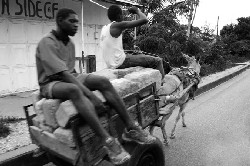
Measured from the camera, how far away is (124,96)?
9.91 feet

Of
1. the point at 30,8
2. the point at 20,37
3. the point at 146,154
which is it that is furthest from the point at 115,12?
the point at 30,8

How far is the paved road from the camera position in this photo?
13.9ft

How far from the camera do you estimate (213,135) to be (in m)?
5.27

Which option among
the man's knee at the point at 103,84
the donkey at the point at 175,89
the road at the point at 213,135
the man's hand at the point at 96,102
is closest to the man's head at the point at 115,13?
the donkey at the point at 175,89

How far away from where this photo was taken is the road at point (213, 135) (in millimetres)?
4246

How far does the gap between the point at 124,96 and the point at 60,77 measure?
73 centimetres

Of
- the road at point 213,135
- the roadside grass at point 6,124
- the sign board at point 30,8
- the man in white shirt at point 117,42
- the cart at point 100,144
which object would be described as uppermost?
the sign board at point 30,8

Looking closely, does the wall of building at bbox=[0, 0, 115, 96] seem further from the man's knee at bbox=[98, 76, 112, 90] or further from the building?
the man's knee at bbox=[98, 76, 112, 90]

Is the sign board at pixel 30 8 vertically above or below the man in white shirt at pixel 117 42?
above

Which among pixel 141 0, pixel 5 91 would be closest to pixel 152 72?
pixel 5 91

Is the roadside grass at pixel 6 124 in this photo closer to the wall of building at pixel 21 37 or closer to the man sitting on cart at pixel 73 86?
the man sitting on cart at pixel 73 86

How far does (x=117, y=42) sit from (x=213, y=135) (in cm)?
278

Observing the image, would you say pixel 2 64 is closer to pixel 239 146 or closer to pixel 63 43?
pixel 63 43

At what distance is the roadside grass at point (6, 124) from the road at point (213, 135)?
8.80 feet
